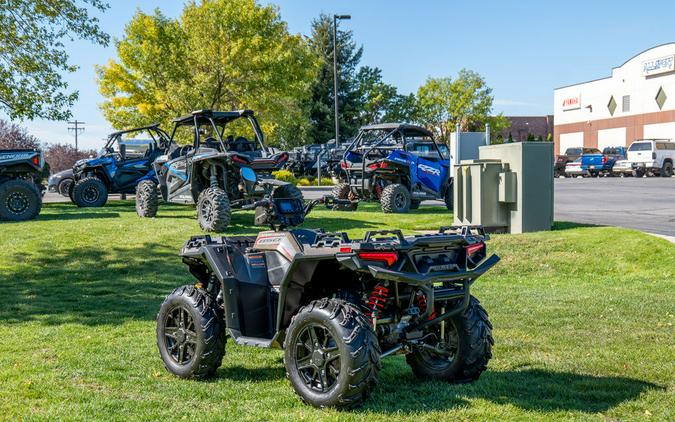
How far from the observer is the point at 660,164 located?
44406 millimetres

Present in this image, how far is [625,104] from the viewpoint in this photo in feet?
221

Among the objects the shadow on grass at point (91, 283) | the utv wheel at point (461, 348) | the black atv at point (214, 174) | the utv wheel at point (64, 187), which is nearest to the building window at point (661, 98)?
the utv wheel at point (64, 187)

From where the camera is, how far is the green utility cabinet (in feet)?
48.8

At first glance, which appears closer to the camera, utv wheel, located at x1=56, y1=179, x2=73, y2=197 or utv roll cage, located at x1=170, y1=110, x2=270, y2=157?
utv roll cage, located at x1=170, y1=110, x2=270, y2=157

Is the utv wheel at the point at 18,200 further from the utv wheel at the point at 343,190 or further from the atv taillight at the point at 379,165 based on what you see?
the atv taillight at the point at 379,165

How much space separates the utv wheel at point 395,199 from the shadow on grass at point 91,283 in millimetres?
7090

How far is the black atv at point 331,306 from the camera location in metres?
5.09

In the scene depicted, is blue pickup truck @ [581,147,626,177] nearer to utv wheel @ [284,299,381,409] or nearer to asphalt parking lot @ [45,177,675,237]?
asphalt parking lot @ [45,177,675,237]

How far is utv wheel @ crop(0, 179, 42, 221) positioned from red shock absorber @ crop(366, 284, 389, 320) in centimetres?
1373

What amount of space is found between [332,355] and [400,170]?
15.4 meters

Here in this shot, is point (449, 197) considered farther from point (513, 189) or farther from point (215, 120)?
point (215, 120)

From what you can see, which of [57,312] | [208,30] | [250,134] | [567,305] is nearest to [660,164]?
[250,134]

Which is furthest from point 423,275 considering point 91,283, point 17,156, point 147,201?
point 17,156

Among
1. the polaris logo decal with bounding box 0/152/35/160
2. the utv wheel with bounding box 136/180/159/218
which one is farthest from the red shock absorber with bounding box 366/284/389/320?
the polaris logo decal with bounding box 0/152/35/160
